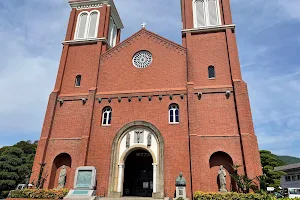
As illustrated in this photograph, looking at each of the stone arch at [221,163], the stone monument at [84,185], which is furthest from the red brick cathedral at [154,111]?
the stone monument at [84,185]

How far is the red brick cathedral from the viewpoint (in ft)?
50.1

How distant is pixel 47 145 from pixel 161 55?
37.5ft

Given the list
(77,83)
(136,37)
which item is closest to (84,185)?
(77,83)

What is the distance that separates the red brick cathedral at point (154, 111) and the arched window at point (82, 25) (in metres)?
0.92

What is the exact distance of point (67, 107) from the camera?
1895 centimetres

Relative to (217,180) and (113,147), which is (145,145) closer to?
(113,147)

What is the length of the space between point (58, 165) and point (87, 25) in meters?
13.3

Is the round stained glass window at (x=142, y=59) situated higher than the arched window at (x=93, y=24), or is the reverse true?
the arched window at (x=93, y=24)

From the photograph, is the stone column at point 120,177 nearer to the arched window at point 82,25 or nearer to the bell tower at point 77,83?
the bell tower at point 77,83

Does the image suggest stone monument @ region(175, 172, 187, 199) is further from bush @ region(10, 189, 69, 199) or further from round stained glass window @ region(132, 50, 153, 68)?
round stained glass window @ region(132, 50, 153, 68)

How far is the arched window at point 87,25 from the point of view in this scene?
22198mm

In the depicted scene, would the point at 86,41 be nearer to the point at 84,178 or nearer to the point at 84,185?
the point at 84,178

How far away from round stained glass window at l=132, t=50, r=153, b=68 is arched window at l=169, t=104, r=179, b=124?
4422 mm

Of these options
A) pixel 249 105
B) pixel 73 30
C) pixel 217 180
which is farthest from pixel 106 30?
pixel 217 180
